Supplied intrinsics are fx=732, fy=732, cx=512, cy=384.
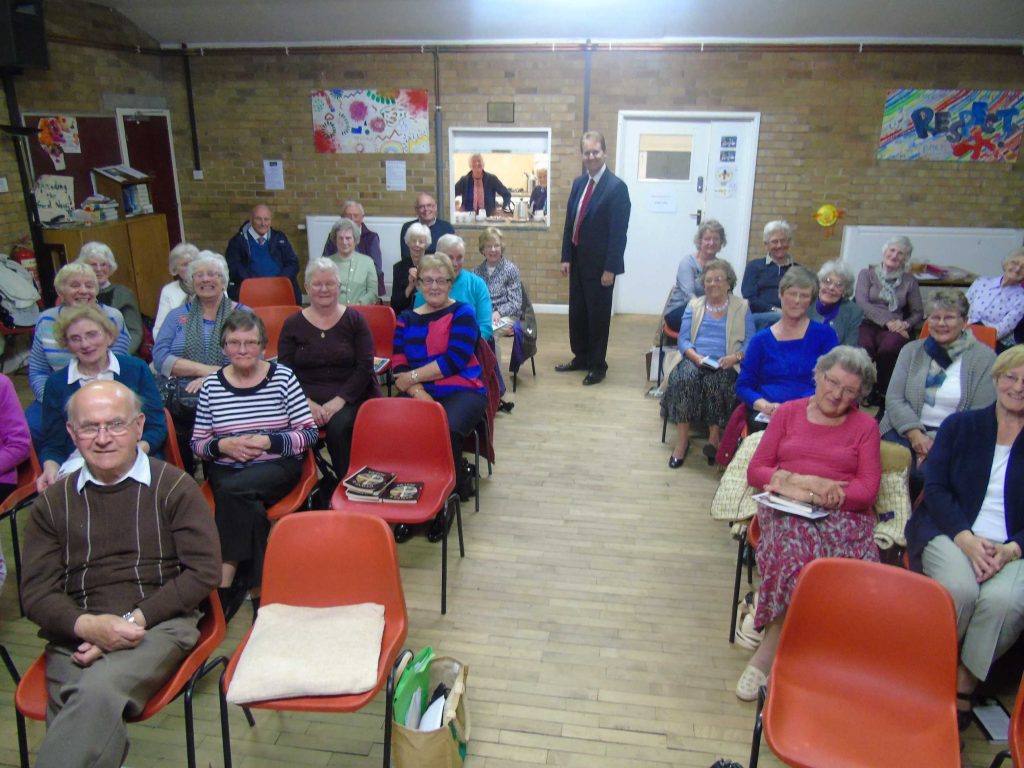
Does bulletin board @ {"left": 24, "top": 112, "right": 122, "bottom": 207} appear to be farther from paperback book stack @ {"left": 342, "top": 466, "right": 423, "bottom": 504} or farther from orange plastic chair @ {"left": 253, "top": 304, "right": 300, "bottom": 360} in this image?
paperback book stack @ {"left": 342, "top": 466, "right": 423, "bottom": 504}

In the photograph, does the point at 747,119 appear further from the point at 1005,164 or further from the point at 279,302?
the point at 279,302

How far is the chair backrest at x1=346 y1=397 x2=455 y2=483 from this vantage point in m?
3.09

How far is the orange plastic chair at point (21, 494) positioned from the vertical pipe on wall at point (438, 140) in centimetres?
526

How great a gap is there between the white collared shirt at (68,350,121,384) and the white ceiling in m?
4.84

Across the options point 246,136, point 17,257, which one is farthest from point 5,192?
point 246,136

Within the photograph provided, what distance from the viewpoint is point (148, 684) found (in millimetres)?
1938

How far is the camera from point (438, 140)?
7.44 metres

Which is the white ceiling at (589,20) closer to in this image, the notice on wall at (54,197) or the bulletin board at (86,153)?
the bulletin board at (86,153)

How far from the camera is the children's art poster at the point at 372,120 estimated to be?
24.3 feet

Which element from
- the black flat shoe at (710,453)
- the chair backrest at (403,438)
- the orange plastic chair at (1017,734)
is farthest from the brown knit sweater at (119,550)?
the black flat shoe at (710,453)

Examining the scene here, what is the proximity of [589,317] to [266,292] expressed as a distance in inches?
96.1

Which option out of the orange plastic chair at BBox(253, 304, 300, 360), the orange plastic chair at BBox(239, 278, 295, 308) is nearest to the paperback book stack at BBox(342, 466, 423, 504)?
the orange plastic chair at BBox(253, 304, 300, 360)

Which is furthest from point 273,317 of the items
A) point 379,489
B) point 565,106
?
point 565,106

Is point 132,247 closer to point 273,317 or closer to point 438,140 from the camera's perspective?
point 438,140
